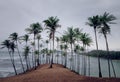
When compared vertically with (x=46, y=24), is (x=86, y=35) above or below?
below

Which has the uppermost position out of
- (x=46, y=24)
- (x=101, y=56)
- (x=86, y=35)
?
(x=46, y=24)

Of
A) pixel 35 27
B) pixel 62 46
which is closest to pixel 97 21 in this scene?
pixel 35 27

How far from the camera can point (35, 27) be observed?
2275 inches

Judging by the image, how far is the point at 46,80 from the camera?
26.5 metres

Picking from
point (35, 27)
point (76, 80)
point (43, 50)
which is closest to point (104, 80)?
point (76, 80)

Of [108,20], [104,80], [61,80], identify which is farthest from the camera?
[108,20]

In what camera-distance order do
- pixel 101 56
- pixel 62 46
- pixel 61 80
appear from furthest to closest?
pixel 101 56 → pixel 62 46 → pixel 61 80

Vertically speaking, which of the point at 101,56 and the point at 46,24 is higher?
the point at 46,24

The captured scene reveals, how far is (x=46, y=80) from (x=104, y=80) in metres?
9.82

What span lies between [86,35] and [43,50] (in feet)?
141

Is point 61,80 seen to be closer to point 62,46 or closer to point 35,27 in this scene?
point 35,27

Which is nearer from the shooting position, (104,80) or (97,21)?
(104,80)

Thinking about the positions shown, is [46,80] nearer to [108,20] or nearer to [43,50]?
[108,20]

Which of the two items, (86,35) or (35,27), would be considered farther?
(35,27)
